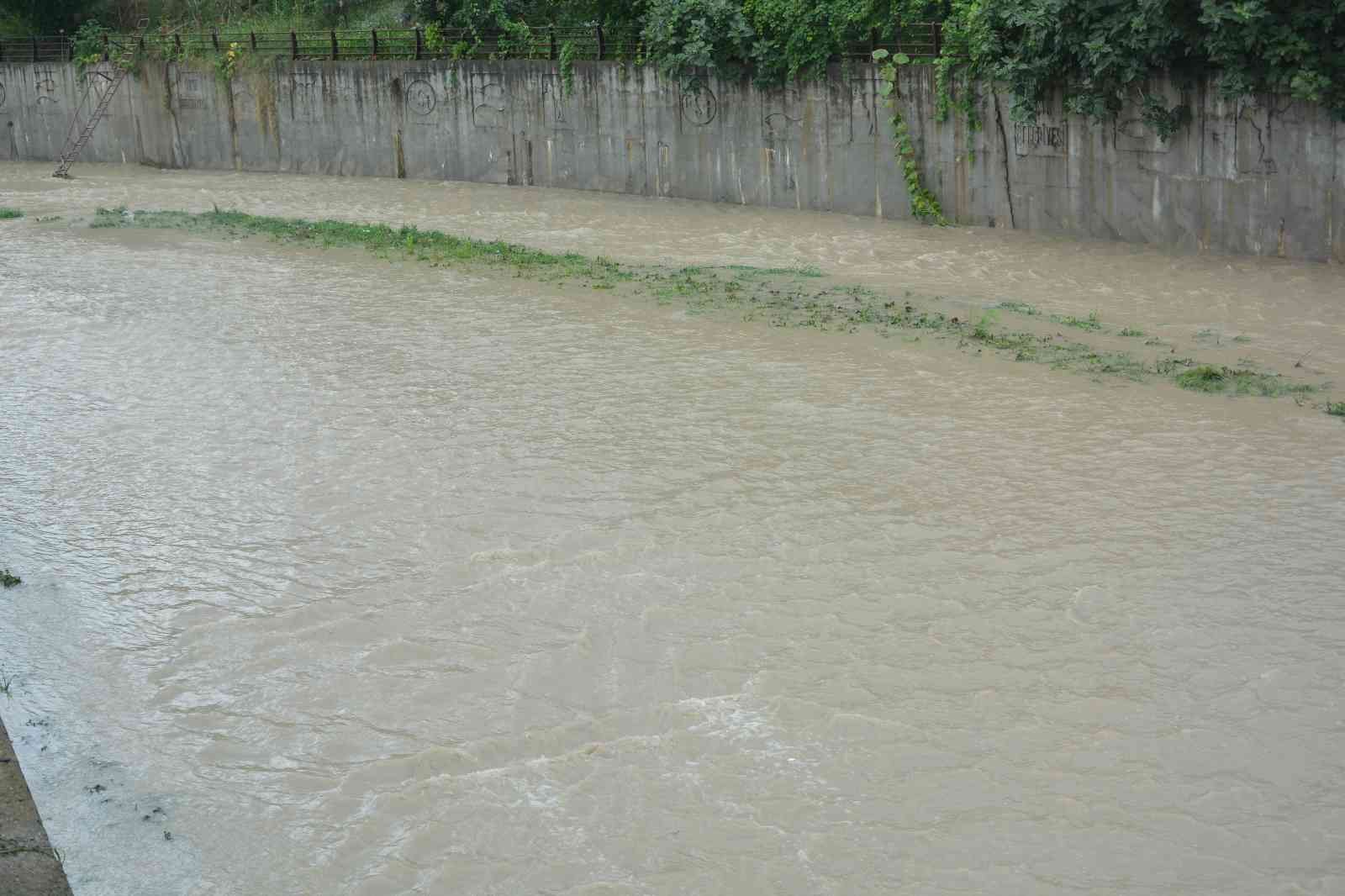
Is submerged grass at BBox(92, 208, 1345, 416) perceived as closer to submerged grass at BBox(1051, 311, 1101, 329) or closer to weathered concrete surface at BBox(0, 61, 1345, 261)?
submerged grass at BBox(1051, 311, 1101, 329)

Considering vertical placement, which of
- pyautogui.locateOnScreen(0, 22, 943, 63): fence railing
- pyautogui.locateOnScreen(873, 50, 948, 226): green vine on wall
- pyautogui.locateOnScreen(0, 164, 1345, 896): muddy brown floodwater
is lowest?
pyautogui.locateOnScreen(0, 164, 1345, 896): muddy brown floodwater

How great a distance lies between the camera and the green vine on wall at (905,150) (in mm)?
19312

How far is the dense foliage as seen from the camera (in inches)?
595

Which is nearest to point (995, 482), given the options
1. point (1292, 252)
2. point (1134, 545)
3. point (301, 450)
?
point (1134, 545)

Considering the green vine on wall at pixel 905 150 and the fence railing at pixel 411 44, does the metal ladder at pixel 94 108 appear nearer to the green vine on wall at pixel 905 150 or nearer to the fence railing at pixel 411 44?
the fence railing at pixel 411 44

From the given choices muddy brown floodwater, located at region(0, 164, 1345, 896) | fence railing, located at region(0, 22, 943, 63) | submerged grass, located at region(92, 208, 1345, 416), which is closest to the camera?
muddy brown floodwater, located at region(0, 164, 1345, 896)

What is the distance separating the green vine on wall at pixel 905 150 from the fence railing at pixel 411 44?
0.95ft

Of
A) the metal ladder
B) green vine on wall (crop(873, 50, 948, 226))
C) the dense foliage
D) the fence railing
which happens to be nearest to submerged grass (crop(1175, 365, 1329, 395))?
the dense foliage

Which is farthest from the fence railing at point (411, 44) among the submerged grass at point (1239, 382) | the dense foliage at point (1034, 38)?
the submerged grass at point (1239, 382)

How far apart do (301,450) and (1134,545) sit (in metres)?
5.77

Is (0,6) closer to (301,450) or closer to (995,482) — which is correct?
(301,450)

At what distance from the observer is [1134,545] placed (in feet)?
27.7

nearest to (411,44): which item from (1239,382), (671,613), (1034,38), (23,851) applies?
(1034,38)

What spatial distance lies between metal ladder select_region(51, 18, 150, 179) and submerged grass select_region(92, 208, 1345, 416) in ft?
30.8
